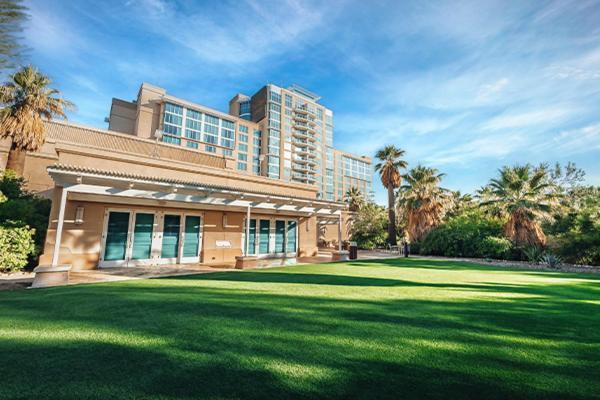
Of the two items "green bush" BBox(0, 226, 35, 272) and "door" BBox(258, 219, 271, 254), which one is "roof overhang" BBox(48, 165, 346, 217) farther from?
"green bush" BBox(0, 226, 35, 272)

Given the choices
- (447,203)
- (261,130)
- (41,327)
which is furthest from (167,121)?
(41,327)

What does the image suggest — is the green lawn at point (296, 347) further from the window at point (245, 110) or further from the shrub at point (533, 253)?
the window at point (245, 110)

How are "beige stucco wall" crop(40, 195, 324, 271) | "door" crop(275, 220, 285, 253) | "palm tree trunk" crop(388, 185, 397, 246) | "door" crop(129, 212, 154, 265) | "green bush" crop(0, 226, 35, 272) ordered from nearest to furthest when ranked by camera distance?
1. "green bush" crop(0, 226, 35, 272)
2. "beige stucco wall" crop(40, 195, 324, 271)
3. "door" crop(129, 212, 154, 265)
4. "door" crop(275, 220, 285, 253)
5. "palm tree trunk" crop(388, 185, 397, 246)

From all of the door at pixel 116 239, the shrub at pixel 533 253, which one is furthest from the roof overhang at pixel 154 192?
the shrub at pixel 533 253

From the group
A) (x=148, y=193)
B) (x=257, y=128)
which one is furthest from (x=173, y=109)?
(x=148, y=193)

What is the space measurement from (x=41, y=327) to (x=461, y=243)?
22654 millimetres

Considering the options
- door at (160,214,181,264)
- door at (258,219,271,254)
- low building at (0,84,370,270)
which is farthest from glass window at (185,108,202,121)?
door at (160,214,181,264)

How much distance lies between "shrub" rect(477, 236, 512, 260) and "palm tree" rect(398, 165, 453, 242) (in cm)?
474

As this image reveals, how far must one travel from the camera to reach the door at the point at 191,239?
1215 centimetres

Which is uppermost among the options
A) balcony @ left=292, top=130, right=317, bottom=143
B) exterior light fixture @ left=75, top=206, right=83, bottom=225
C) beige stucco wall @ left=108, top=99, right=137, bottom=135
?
balcony @ left=292, top=130, right=317, bottom=143

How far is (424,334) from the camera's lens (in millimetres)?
3299

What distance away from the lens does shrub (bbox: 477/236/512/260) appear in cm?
1673

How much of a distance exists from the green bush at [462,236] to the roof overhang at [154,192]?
12.6 metres

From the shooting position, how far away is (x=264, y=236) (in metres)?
14.8
